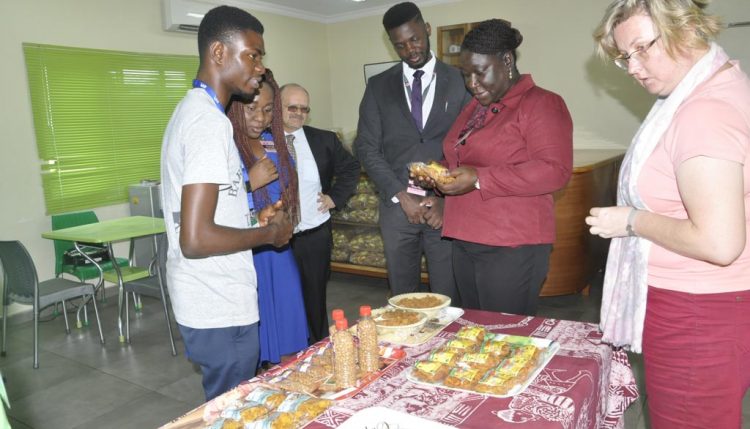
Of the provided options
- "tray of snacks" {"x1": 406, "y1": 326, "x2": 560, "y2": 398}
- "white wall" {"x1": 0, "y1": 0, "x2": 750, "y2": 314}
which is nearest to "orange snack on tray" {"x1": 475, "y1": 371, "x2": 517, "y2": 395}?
"tray of snacks" {"x1": 406, "y1": 326, "x2": 560, "y2": 398}

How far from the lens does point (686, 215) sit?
4.29 feet

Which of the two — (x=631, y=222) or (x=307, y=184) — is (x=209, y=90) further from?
(x=307, y=184)

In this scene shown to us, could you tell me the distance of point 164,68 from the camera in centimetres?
574

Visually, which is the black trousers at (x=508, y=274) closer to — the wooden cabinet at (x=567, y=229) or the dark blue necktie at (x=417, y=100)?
the dark blue necktie at (x=417, y=100)

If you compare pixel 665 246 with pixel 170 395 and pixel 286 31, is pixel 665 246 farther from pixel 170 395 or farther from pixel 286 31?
pixel 286 31

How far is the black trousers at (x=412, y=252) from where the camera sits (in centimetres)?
274

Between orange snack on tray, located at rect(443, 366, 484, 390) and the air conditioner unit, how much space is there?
5329mm

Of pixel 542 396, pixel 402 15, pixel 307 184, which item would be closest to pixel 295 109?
pixel 307 184

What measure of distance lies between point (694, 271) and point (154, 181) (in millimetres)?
5197

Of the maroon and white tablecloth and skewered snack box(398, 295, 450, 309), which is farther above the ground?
skewered snack box(398, 295, 450, 309)

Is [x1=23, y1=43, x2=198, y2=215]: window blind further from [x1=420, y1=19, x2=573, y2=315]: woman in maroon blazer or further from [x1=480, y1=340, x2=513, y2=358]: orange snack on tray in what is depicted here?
[x1=480, y1=340, x2=513, y2=358]: orange snack on tray

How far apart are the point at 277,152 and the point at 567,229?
8.23 feet

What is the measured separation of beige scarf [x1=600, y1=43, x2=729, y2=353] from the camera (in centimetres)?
129

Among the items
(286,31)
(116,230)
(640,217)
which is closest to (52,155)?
(116,230)
